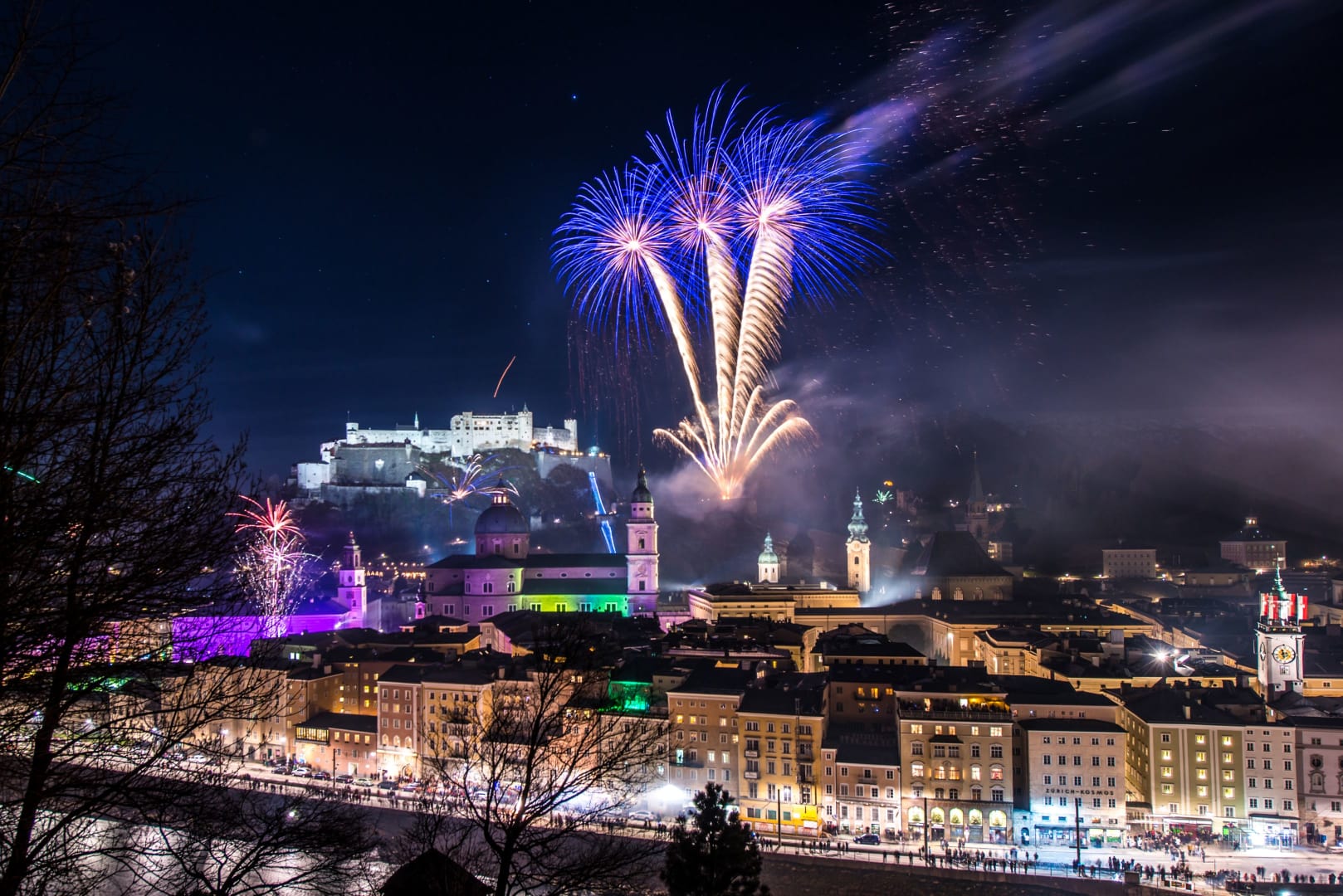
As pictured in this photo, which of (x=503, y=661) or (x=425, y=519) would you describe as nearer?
(x=503, y=661)

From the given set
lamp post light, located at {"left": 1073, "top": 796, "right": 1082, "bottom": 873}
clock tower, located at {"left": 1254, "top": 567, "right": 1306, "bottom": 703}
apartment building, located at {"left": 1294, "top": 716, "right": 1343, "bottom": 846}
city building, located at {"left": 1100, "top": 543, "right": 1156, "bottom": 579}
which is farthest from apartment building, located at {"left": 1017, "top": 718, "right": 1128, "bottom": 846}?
city building, located at {"left": 1100, "top": 543, "right": 1156, "bottom": 579}

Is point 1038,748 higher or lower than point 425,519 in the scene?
lower

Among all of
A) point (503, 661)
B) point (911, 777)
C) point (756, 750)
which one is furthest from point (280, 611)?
point (911, 777)

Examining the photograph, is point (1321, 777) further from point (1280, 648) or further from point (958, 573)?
point (958, 573)

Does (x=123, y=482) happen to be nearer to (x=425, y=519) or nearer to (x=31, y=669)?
(x=31, y=669)

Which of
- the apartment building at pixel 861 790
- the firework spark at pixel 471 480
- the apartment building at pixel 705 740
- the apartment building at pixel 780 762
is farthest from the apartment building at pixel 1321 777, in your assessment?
the firework spark at pixel 471 480

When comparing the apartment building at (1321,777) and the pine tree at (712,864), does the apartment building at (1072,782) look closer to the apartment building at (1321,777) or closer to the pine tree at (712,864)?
the apartment building at (1321,777)

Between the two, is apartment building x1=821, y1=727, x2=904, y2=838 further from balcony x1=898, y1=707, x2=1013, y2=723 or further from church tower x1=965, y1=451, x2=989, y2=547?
church tower x1=965, y1=451, x2=989, y2=547
